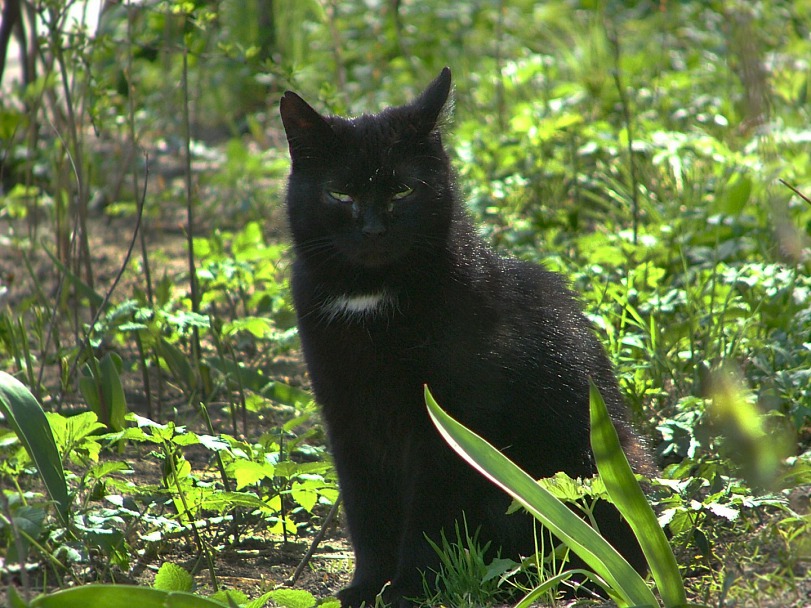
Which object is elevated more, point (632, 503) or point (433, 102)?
point (433, 102)

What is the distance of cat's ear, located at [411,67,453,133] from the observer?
8.46 feet

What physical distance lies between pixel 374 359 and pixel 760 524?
3.30 feet

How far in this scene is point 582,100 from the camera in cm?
517

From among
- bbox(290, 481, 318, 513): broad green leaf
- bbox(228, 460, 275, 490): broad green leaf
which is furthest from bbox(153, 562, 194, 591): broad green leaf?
bbox(290, 481, 318, 513): broad green leaf

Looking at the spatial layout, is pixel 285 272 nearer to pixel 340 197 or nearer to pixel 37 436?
pixel 340 197

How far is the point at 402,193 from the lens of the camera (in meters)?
2.52

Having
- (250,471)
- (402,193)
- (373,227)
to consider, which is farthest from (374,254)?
(250,471)

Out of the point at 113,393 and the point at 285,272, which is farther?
the point at 285,272

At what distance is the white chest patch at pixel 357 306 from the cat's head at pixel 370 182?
85 millimetres

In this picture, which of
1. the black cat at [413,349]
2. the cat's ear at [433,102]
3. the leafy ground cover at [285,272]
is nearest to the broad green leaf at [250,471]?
the leafy ground cover at [285,272]

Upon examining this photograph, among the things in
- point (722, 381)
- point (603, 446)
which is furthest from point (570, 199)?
point (603, 446)

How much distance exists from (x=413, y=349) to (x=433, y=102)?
68cm

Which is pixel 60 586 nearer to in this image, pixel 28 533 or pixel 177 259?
pixel 28 533

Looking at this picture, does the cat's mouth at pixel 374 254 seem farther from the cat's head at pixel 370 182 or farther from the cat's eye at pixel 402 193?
the cat's eye at pixel 402 193
